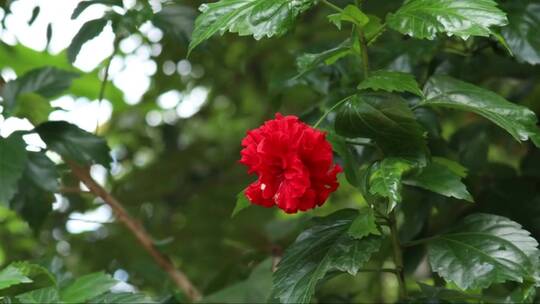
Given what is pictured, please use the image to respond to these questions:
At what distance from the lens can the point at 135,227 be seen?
5.55 feet

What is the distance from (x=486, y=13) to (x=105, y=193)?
36.1 inches

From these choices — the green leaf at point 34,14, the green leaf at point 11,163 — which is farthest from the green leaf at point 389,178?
the green leaf at point 34,14

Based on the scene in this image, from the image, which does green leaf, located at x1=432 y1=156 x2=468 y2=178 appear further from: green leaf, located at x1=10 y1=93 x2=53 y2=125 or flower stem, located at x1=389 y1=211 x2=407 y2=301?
green leaf, located at x1=10 y1=93 x2=53 y2=125

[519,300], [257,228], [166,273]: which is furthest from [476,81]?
[257,228]

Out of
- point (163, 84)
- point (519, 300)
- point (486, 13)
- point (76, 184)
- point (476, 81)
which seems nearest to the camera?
point (486, 13)

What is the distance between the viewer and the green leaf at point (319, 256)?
1.09 m

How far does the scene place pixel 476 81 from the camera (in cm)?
162

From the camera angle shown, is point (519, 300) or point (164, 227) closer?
point (519, 300)

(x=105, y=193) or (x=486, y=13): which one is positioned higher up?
(x=486, y=13)

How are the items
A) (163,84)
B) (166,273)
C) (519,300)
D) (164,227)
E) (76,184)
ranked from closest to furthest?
(519,300), (166,273), (76,184), (163,84), (164,227)

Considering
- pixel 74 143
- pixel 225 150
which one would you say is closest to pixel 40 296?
pixel 74 143

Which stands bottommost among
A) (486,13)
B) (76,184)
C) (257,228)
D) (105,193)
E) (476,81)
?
(257,228)

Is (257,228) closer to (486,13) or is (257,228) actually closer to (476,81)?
(476,81)

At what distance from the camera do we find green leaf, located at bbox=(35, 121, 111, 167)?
1.47m
